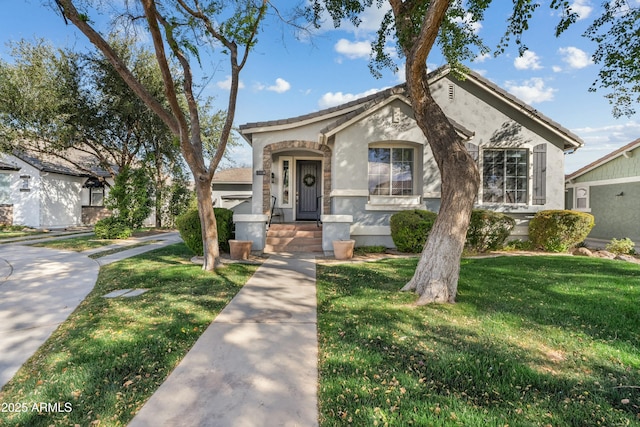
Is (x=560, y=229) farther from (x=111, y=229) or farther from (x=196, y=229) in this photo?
(x=111, y=229)

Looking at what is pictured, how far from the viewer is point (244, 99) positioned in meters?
8.74

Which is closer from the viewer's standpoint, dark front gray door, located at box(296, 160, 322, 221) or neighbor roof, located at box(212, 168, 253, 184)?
dark front gray door, located at box(296, 160, 322, 221)

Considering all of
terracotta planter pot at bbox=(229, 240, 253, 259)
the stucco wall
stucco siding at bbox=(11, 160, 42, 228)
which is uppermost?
the stucco wall

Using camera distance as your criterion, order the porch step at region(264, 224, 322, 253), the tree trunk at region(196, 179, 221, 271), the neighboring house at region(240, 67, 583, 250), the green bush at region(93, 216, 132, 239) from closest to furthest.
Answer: the tree trunk at region(196, 179, 221, 271) → the porch step at region(264, 224, 322, 253) → the neighboring house at region(240, 67, 583, 250) → the green bush at region(93, 216, 132, 239)

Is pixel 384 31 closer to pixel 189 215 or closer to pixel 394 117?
pixel 394 117

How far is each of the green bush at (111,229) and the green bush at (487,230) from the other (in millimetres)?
13452

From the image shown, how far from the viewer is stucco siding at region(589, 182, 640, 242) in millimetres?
15042

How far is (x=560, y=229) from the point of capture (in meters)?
9.79

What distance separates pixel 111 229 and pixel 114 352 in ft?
40.3

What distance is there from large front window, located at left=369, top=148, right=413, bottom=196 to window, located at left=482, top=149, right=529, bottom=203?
2.77m

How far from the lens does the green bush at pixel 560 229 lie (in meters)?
9.66

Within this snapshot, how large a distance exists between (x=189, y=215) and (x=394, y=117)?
22.6ft

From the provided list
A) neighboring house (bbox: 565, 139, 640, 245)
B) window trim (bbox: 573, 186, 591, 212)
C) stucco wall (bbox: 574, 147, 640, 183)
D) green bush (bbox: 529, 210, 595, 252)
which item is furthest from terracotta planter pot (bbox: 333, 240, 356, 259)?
window trim (bbox: 573, 186, 591, 212)

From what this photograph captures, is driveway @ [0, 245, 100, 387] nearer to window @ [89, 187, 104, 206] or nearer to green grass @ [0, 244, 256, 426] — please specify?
green grass @ [0, 244, 256, 426]
